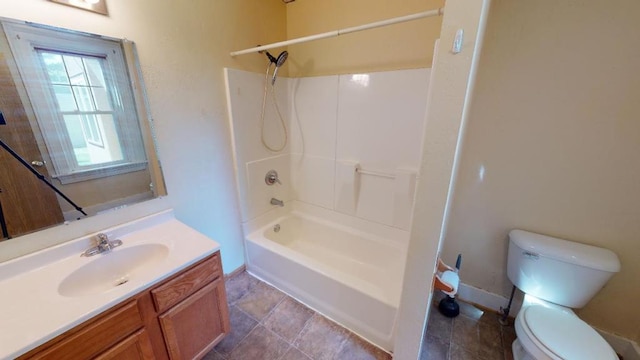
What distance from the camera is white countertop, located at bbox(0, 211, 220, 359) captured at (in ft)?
2.43

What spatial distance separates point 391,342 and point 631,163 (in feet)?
5.37

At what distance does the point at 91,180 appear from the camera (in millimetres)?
1177

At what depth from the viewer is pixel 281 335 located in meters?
1.53

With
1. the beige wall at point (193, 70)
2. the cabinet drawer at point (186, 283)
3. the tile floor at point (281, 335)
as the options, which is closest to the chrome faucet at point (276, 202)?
the beige wall at point (193, 70)

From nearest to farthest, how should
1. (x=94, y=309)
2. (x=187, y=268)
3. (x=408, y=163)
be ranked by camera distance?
1. (x=94, y=309)
2. (x=187, y=268)
3. (x=408, y=163)

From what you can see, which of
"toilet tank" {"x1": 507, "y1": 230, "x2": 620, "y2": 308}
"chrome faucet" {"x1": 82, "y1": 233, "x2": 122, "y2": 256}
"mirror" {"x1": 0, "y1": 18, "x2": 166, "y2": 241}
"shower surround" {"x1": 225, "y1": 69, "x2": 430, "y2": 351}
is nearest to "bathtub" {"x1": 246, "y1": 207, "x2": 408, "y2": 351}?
"shower surround" {"x1": 225, "y1": 69, "x2": 430, "y2": 351}

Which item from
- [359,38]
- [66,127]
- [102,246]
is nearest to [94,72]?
[66,127]

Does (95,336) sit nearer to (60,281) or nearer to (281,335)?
(60,281)

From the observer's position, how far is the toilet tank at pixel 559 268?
3.99 feet

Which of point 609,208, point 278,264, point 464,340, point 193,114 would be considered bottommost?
point 464,340

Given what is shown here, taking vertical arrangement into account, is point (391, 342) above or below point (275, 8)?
below

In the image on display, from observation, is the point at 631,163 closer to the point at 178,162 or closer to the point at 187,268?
the point at 187,268

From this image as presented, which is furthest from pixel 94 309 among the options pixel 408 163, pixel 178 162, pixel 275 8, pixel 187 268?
pixel 275 8

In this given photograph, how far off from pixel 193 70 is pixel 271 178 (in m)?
1.08
